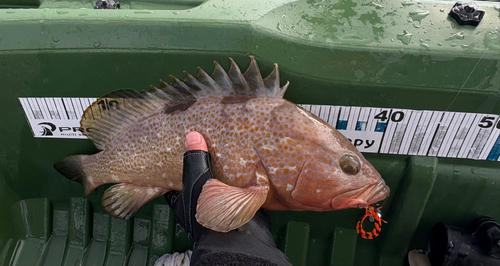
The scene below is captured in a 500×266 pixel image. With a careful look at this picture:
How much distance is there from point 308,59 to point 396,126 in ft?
2.51

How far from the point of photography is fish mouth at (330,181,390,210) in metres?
1.76

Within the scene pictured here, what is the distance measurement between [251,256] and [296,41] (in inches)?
49.6

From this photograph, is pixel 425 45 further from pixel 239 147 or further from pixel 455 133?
pixel 239 147

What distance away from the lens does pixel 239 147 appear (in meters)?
1.83

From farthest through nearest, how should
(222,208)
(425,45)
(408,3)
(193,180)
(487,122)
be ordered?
(408,3)
(487,122)
(425,45)
(193,180)
(222,208)

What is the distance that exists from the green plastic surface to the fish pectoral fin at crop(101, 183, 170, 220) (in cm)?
44

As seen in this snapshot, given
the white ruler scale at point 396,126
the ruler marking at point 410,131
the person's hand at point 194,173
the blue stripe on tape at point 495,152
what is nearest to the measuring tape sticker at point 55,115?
the white ruler scale at point 396,126

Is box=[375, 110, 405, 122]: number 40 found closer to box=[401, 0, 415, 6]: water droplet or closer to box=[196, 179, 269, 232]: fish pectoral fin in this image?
box=[401, 0, 415, 6]: water droplet

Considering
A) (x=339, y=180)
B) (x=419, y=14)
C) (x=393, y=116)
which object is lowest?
(x=339, y=180)

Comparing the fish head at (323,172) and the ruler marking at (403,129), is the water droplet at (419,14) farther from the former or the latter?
the fish head at (323,172)

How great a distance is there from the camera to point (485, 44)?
193 centimetres

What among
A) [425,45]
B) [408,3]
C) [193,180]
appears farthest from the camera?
[408,3]

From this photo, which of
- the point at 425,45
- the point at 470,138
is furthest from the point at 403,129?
the point at 425,45

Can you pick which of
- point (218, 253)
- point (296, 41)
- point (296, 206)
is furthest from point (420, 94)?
point (218, 253)
